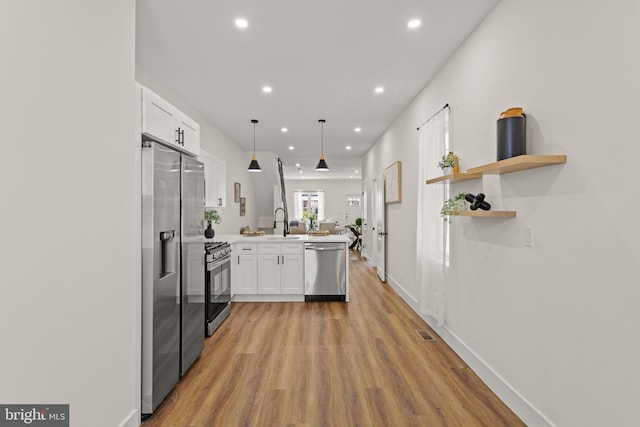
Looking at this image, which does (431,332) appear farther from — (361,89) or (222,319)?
(361,89)

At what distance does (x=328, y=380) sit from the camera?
2.46 metres

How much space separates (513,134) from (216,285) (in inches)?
130

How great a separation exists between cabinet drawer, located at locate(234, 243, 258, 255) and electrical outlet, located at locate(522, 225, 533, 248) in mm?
3467

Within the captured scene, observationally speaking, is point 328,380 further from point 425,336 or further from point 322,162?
point 322,162

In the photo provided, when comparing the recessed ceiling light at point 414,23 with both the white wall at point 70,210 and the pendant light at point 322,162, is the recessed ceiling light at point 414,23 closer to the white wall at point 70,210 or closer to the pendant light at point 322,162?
the white wall at point 70,210

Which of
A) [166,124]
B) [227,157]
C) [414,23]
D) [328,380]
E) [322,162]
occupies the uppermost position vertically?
[414,23]

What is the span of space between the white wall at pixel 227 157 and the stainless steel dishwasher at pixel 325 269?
209 centimetres

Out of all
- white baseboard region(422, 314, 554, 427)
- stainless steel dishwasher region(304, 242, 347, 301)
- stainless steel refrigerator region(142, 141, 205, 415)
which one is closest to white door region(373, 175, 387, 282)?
stainless steel dishwasher region(304, 242, 347, 301)

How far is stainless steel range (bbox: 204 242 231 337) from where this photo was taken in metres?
3.37

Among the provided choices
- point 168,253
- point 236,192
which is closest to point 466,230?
point 168,253

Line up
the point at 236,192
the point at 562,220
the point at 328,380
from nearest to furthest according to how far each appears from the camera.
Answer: the point at 562,220
the point at 328,380
the point at 236,192

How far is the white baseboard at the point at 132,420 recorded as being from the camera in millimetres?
1833

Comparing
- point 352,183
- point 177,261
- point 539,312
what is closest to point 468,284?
point 539,312

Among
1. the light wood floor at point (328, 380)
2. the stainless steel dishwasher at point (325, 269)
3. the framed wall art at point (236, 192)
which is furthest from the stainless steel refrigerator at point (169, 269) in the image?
the framed wall art at point (236, 192)
